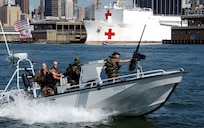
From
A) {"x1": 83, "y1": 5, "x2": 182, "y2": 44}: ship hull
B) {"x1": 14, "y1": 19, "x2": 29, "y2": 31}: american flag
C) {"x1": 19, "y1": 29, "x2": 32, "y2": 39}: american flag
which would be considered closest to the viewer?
{"x1": 19, "y1": 29, "x2": 32, "y2": 39}: american flag

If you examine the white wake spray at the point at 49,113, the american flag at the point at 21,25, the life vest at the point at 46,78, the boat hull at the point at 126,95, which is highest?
the american flag at the point at 21,25

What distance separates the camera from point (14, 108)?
14688mm

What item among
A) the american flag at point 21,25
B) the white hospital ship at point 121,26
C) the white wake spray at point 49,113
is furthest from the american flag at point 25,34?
the white hospital ship at point 121,26

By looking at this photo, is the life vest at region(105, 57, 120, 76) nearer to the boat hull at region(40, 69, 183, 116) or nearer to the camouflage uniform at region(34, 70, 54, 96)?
the boat hull at region(40, 69, 183, 116)

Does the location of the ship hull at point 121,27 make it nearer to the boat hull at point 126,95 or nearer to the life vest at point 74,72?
the life vest at point 74,72

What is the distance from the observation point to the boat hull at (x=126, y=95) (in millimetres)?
13203

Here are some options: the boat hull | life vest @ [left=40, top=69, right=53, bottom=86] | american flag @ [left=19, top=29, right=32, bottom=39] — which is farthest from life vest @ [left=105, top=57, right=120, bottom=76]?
american flag @ [left=19, top=29, right=32, bottom=39]

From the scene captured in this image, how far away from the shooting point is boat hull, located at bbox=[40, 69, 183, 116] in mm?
13203

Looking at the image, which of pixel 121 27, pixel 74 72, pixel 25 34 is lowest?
pixel 74 72

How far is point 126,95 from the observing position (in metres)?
13.4

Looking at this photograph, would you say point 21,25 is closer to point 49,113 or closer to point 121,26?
point 49,113

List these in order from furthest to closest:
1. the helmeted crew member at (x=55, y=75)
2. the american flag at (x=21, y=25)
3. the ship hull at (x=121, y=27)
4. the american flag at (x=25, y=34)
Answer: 1. the ship hull at (x=121, y=27)
2. the american flag at (x=21, y=25)
3. the american flag at (x=25, y=34)
4. the helmeted crew member at (x=55, y=75)

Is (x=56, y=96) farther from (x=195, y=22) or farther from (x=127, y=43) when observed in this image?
(x=195, y=22)

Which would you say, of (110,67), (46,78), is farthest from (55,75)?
(110,67)
